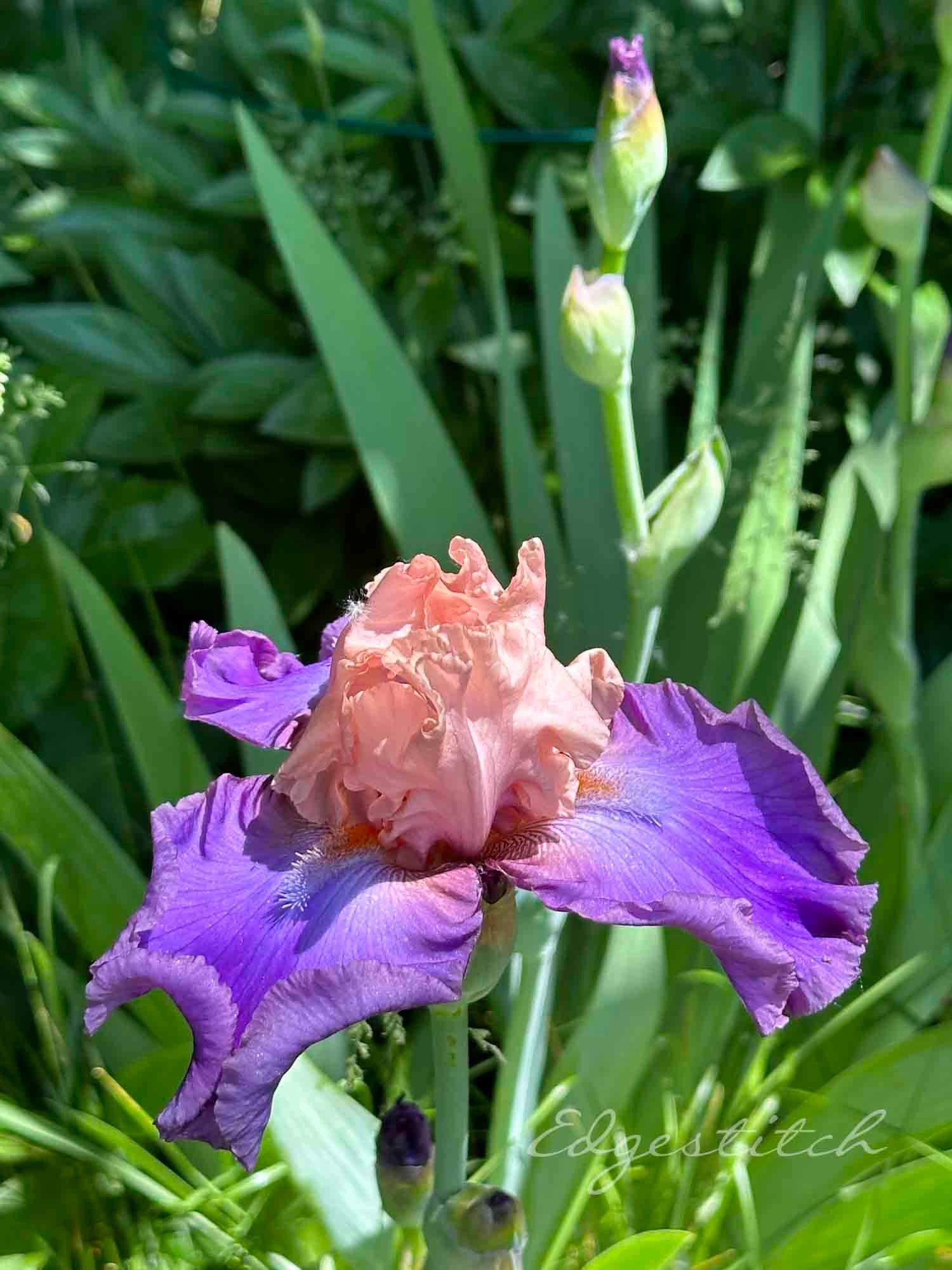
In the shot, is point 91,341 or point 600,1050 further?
point 91,341

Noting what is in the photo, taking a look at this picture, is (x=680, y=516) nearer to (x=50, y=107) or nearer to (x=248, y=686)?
(x=248, y=686)

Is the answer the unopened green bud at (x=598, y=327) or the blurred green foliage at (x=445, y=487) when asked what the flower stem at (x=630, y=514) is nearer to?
the unopened green bud at (x=598, y=327)

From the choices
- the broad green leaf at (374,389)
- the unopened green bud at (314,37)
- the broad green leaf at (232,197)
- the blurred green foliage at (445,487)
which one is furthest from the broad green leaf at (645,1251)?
the broad green leaf at (232,197)

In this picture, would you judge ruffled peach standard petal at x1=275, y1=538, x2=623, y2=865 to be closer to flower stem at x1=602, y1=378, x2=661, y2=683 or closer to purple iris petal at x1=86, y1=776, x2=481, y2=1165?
purple iris petal at x1=86, y1=776, x2=481, y2=1165

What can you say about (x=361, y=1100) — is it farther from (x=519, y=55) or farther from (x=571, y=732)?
(x=519, y=55)

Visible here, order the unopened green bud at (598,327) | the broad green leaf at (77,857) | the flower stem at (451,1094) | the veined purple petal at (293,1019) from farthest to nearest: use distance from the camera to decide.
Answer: the broad green leaf at (77,857)
the unopened green bud at (598,327)
the flower stem at (451,1094)
the veined purple petal at (293,1019)

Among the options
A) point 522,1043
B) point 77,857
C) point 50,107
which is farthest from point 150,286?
point 522,1043
